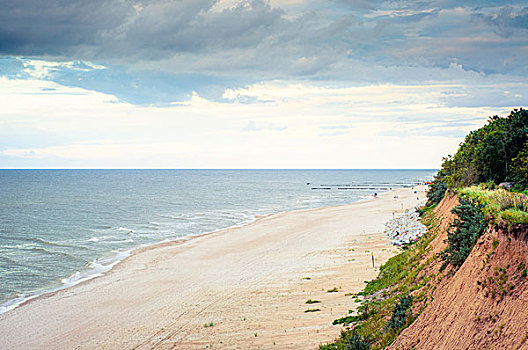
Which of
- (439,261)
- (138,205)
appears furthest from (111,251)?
(138,205)

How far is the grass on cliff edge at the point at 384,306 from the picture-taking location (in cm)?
1584

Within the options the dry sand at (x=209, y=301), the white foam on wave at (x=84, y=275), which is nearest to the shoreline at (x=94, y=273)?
the white foam on wave at (x=84, y=275)

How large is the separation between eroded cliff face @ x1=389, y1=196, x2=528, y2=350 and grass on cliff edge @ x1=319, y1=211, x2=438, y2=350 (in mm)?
1121

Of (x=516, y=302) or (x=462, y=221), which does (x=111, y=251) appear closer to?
(x=462, y=221)

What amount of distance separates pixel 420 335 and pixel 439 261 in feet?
18.5

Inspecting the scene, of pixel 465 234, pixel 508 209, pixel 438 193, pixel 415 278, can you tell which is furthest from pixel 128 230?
pixel 508 209

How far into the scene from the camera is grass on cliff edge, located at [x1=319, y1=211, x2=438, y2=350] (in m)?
15.8

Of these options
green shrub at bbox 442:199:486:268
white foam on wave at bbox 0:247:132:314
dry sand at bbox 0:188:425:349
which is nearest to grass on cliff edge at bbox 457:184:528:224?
green shrub at bbox 442:199:486:268

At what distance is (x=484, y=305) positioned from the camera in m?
12.4

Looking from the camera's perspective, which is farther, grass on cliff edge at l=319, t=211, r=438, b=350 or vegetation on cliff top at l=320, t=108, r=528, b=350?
grass on cliff edge at l=319, t=211, r=438, b=350

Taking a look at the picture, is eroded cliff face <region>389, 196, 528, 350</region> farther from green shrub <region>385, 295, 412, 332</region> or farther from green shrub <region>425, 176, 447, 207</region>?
green shrub <region>425, 176, 447, 207</region>

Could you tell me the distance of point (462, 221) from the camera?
58.6 feet

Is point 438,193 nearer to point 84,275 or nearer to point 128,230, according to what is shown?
point 84,275

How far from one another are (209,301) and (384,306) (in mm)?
13778
